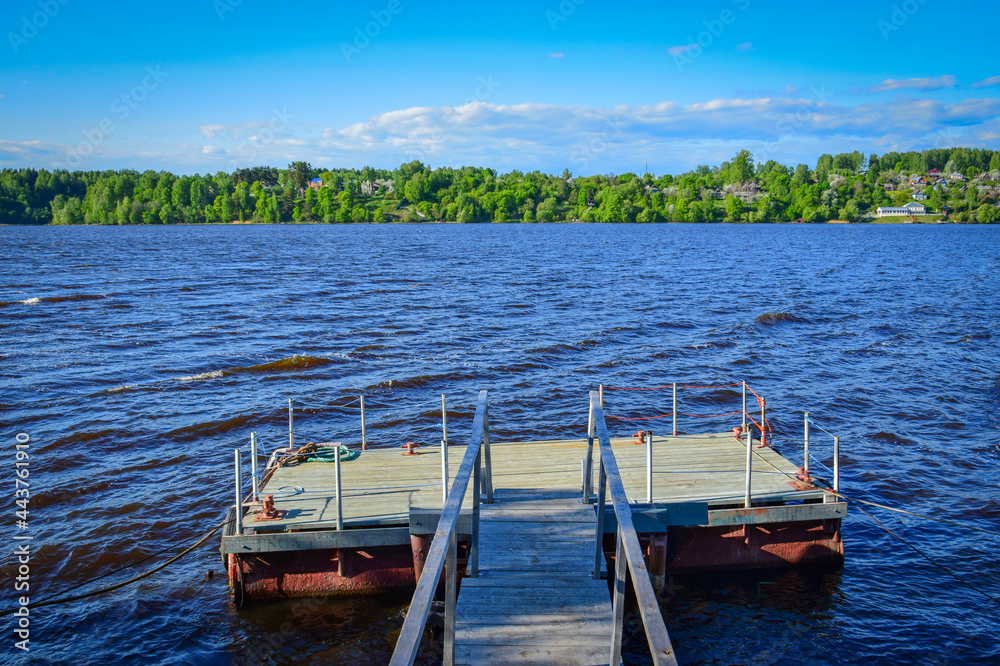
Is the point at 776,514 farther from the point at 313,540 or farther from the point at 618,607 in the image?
the point at 313,540

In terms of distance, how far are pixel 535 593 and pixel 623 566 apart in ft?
8.29

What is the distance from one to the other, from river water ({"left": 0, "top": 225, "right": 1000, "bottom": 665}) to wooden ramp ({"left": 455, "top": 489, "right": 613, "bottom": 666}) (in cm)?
212

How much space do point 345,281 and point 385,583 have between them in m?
44.0

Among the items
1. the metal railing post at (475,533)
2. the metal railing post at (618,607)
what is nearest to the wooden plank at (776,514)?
the metal railing post at (475,533)

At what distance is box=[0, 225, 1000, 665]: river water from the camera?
9.81m

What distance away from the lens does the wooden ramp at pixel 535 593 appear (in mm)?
6734

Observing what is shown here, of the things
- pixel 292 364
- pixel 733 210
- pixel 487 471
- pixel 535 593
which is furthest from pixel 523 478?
pixel 733 210

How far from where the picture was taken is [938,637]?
9.73 metres

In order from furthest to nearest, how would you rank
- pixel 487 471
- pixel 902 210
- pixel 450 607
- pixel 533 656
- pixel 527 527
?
1. pixel 902 210
2. pixel 487 471
3. pixel 527 527
4. pixel 533 656
5. pixel 450 607

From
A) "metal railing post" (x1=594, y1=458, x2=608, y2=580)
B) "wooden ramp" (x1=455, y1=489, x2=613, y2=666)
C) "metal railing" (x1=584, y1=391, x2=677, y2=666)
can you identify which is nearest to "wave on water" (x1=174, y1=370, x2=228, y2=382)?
"wooden ramp" (x1=455, y1=489, x2=613, y2=666)

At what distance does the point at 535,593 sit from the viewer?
755 centimetres

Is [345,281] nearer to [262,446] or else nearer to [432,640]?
[262,446]

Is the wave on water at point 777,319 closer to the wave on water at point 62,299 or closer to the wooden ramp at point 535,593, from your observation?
the wooden ramp at point 535,593

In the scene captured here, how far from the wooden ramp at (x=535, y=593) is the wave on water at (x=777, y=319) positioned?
27.8 meters
